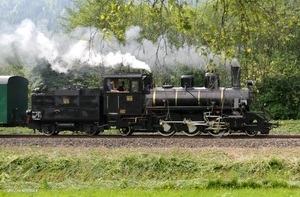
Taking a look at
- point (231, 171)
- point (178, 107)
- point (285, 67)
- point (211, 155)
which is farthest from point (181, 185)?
point (285, 67)

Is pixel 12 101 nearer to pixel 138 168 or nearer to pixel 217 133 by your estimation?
pixel 217 133

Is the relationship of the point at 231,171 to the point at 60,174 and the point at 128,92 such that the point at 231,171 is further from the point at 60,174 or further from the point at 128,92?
the point at 128,92

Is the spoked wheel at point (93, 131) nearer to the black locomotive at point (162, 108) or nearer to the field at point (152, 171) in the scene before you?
the black locomotive at point (162, 108)

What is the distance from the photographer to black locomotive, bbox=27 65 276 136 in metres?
19.6

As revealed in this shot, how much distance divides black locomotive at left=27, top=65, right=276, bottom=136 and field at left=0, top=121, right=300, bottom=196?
524 centimetres

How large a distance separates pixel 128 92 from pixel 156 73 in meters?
13.0

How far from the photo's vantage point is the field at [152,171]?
34.7 ft

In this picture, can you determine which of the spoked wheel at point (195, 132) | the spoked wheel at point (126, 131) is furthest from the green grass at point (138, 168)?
Answer: the spoked wheel at point (126, 131)

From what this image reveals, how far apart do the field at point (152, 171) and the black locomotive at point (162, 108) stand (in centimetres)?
524

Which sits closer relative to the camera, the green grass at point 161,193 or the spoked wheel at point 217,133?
the green grass at point 161,193

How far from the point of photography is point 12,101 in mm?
22641

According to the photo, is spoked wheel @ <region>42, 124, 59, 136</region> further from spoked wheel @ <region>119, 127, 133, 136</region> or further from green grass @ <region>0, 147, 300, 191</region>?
green grass @ <region>0, 147, 300, 191</region>

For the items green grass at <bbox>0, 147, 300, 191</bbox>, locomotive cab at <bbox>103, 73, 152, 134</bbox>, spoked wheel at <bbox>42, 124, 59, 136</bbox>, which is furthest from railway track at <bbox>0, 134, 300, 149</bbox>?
spoked wheel at <bbox>42, 124, 59, 136</bbox>

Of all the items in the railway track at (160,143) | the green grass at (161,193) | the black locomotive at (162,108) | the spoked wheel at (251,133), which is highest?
the black locomotive at (162,108)
